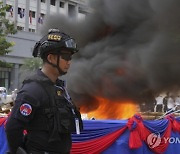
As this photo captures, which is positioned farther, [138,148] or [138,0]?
[138,0]

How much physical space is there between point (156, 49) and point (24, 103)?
4.37 metres

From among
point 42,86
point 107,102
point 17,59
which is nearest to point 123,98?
point 107,102

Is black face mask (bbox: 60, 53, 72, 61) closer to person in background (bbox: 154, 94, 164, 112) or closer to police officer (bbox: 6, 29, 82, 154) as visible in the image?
police officer (bbox: 6, 29, 82, 154)

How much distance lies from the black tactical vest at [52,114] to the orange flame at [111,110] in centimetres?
481

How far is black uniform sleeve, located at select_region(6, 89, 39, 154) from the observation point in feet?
9.20

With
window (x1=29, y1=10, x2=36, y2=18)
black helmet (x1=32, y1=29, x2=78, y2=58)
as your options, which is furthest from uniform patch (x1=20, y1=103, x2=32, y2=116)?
window (x1=29, y1=10, x2=36, y2=18)

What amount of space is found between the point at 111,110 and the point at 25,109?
531 cm

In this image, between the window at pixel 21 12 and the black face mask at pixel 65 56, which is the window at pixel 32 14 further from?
the black face mask at pixel 65 56

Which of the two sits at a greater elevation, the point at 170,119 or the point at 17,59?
the point at 17,59

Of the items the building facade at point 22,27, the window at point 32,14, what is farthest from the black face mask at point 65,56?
the window at point 32,14

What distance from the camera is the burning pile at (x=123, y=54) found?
6.79 metres

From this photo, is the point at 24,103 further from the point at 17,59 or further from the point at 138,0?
the point at 17,59

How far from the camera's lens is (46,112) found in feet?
9.36

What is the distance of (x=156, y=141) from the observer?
6.62m
